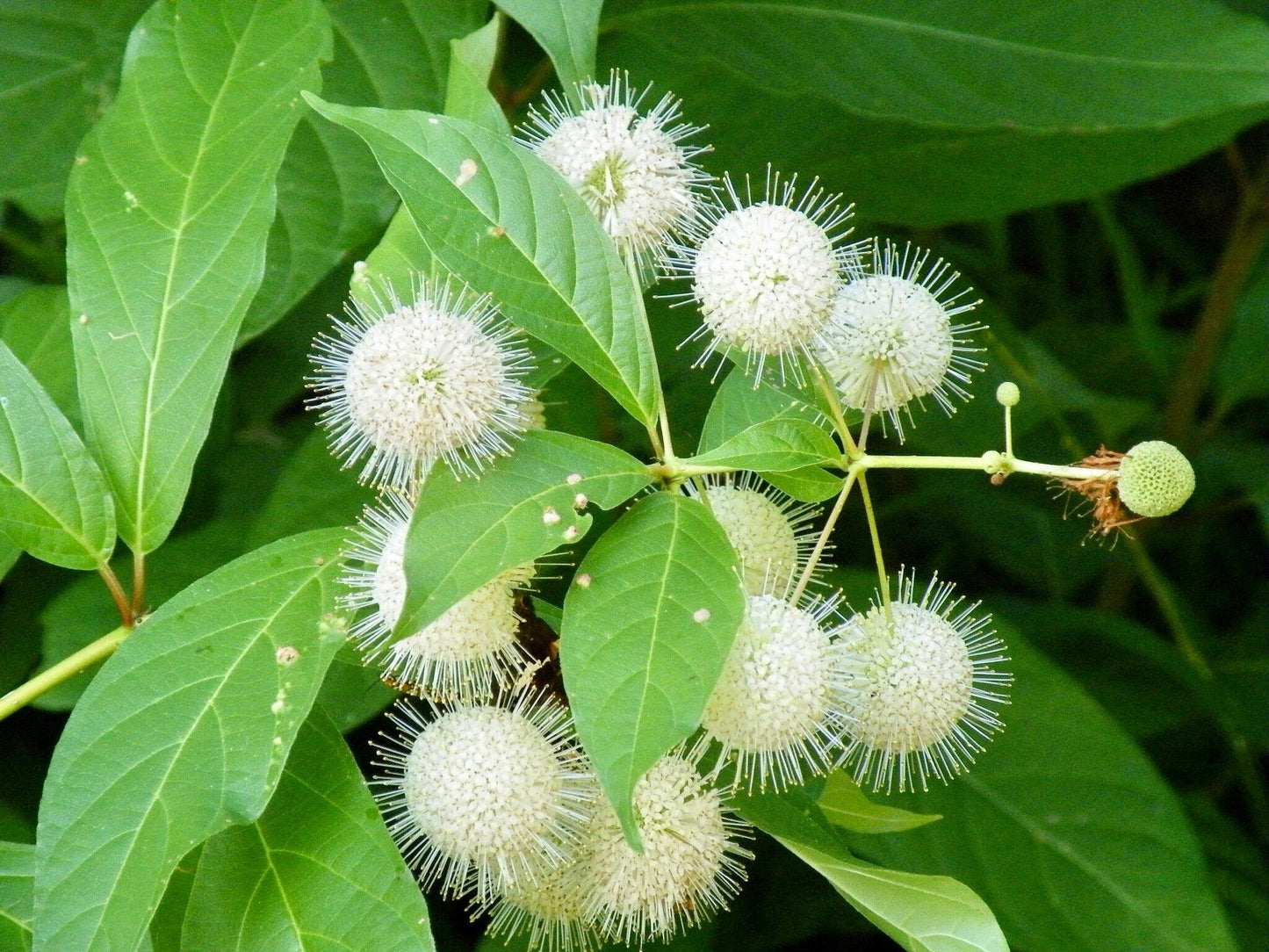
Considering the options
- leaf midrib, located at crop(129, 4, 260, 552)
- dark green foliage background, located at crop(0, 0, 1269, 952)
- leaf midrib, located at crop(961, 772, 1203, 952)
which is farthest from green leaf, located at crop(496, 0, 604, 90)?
leaf midrib, located at crop(961, 772, 1203, 952)

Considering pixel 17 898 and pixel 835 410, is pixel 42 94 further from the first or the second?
pixel 835 410

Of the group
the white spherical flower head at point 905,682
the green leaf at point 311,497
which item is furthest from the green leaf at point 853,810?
the green leaf at point 311,497

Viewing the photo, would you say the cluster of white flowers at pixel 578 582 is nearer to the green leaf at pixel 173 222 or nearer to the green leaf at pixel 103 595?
the green leaf at pixel 173 222

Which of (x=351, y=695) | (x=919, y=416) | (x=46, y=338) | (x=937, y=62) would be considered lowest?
(x=351, y=695)

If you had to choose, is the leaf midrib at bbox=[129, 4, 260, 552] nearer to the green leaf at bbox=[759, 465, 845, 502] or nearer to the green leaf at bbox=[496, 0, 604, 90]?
the green leaf at bbox=[496, 0, 604, 90]

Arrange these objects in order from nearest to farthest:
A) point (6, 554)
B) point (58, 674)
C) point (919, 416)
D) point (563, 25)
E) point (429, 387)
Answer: point (429, 387), point (58, 674), point (563, 25), point (6, 554), point (919, 416)

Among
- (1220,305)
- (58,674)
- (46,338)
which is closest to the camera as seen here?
(58,674)

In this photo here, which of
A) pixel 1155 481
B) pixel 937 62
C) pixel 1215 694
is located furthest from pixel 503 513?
pixel 1215 694
